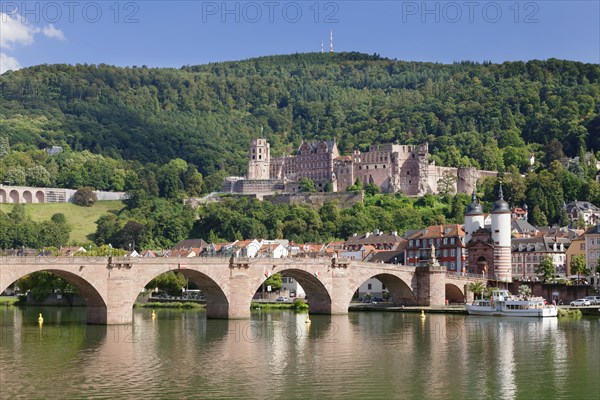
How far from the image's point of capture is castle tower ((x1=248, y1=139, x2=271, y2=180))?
574 ft

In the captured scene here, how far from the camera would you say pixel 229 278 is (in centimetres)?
6588

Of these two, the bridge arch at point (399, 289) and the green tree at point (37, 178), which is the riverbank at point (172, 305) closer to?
the bridge arch at point (399, 289)

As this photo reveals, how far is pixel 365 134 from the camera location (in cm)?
19750

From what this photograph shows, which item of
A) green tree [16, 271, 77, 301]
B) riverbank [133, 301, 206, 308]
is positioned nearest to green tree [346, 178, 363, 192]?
riverbank [133, 301, 206, 308]

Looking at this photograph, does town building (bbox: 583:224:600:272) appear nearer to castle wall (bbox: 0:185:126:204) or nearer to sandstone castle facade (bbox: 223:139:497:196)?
sandstone castle facade (bbox: 223:139:497:196)

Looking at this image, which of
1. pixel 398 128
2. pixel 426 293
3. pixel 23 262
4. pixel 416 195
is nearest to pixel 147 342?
pixel 23 262

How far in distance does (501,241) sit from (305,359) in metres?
44.0

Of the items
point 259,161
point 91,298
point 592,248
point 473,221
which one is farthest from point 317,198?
point 91,298

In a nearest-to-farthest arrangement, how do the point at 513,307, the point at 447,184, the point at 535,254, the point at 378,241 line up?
the point at 513,307 → the point at 535,254 → the point at 378,241 → the point at 447,184

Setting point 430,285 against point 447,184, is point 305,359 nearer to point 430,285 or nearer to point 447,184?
point 430,285

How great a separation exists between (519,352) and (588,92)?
147 metres

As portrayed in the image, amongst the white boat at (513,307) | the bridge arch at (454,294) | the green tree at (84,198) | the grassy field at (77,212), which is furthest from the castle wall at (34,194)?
the white boat at (513,307)

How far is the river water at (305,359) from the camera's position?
38125 mm

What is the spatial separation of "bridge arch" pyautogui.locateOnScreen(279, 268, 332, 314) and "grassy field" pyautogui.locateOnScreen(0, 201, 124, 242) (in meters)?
69.8
